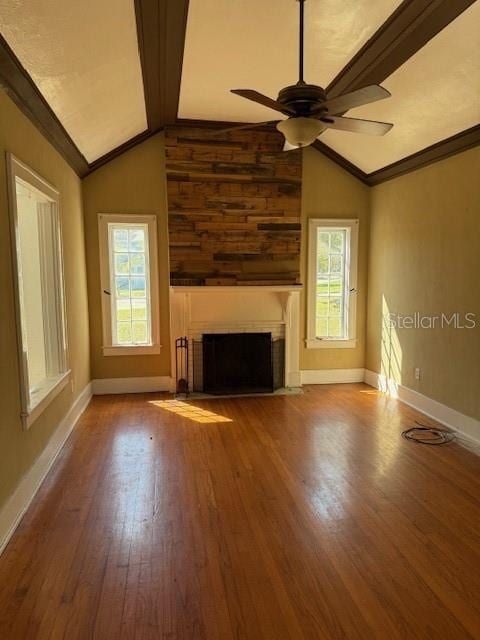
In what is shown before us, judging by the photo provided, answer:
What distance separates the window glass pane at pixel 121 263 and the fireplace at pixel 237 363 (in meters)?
1.25

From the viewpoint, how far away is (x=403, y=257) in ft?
15.4

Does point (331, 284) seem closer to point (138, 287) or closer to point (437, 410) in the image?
point (437, 410)

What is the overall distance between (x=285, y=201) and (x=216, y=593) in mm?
4176

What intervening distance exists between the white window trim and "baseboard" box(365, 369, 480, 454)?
1.97 ft

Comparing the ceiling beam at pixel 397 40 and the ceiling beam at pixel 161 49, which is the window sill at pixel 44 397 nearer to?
the ceiling beam at pixel 161 49

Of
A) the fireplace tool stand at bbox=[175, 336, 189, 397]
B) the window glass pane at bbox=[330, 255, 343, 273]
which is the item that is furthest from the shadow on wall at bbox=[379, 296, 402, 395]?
the fireplace tool stand at bbox=[175, 336, 189, 397]

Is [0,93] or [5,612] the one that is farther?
[0,93]

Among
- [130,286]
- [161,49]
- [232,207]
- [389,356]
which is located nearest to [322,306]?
[389,356]

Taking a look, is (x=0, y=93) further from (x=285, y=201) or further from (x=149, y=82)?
(x=285, y=201)

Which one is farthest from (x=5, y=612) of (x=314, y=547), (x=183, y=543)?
(x=314, y=547)

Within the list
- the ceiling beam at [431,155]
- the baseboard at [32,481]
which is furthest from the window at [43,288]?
A: the ceiling beam at [431,155]

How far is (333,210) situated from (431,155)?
147 cm

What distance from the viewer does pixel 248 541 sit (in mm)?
2260

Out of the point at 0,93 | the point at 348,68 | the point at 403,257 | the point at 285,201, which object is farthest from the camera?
the point at 285,201
